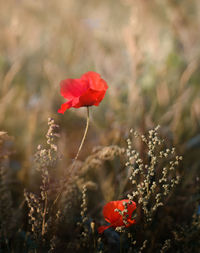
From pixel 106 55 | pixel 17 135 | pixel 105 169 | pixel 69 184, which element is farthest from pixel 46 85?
pixel 69 184

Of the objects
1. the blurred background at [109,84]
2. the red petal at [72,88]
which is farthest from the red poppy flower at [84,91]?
the blurred background at [109,84]

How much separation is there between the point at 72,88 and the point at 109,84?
68 cm

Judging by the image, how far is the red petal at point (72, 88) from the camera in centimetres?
59

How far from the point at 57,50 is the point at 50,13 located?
0.78 metres

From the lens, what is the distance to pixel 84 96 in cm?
53

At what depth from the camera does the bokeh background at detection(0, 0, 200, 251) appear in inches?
40.2

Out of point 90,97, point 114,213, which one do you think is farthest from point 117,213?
point 90,97

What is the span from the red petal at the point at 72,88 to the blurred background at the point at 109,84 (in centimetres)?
14

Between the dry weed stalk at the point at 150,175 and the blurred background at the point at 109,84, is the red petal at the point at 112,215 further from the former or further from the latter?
the blurred background at the point at 109,84

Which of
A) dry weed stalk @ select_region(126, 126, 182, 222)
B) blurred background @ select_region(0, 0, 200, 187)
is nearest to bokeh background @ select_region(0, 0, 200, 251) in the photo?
blurred background @ select_region(0, 0, 200, 187)

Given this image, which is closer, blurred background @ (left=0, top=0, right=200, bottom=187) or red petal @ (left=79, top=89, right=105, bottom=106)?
red petal @ (left=79, top=89, right=105, bottom=106)

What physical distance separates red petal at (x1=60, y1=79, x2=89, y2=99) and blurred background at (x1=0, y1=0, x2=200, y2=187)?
0.14 m

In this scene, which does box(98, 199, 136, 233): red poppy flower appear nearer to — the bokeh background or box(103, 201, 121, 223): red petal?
box(103, 201, 121, 223): red petal

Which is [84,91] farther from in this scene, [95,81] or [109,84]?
[109,84]
